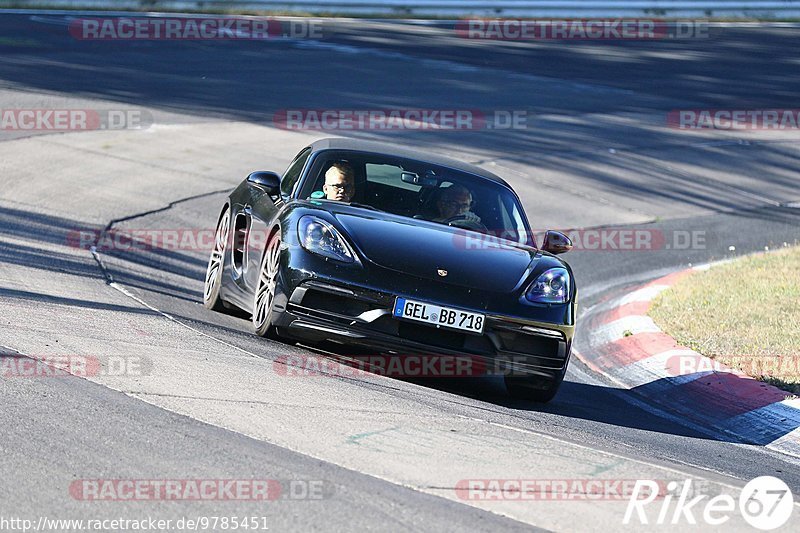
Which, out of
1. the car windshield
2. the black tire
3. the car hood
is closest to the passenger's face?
the car windshield

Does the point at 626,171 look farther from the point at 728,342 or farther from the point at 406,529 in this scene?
the point at 406,529

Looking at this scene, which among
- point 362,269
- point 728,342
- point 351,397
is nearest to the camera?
point 351,397

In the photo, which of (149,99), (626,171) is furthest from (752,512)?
(149,99)

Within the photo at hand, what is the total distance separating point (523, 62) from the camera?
85.9 ft

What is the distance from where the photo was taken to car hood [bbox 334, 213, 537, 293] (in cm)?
673

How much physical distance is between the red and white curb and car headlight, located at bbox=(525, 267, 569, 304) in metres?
1.18

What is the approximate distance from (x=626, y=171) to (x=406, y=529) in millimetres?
13804

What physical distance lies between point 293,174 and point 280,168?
6.88 meters

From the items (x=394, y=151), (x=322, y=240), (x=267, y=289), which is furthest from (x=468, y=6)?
(x=322, y=240)

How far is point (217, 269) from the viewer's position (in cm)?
862

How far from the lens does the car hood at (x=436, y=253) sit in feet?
22.1

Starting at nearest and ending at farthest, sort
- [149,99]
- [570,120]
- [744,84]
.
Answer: [149,99], [570,120], [744,84]

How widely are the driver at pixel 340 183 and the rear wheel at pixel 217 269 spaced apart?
1.12m

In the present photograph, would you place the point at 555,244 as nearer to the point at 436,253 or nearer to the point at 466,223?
the point at 466,223
